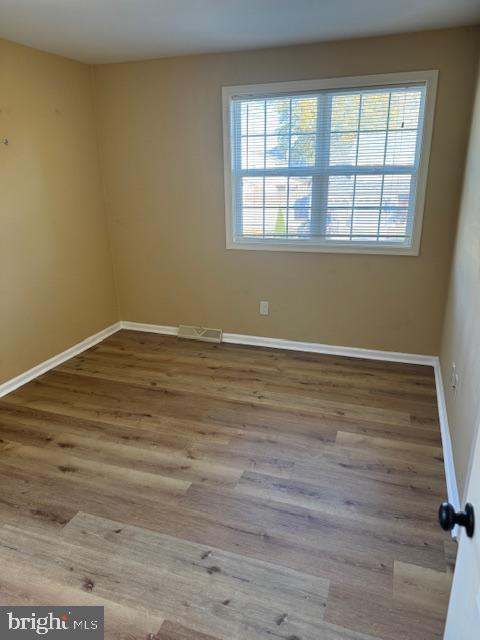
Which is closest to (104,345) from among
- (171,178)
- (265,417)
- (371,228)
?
(171,178)

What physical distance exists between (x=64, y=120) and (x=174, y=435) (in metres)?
2.73

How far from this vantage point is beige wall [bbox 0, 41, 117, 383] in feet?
10.0

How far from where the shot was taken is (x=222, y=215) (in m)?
3.75

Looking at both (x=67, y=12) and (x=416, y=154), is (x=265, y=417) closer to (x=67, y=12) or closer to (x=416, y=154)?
(x=416, y=154)

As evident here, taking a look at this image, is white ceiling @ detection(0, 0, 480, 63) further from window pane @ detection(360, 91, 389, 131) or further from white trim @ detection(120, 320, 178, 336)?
white trim @ detection(120, 320, 178, 336)

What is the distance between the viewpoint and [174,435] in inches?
103

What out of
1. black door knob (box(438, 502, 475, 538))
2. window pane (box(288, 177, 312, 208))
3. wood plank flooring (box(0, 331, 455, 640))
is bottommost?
wood plank flooring (box(0, 331, 455, 640))

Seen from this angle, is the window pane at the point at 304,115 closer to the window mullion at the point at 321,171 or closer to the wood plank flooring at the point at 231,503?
the window mullion at the point at 321,171

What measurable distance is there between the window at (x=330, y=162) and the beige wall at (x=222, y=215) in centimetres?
10

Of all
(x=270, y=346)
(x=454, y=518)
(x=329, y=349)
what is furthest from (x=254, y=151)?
(x=454, y=518)

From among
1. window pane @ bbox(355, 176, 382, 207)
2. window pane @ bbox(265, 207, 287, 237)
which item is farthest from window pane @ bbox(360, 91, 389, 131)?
window pane @ bbox(265, 207, 287, 237)

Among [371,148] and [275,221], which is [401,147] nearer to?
[371,148]

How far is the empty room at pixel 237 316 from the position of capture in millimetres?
1690

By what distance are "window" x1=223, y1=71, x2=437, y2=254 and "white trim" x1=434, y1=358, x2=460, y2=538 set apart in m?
1.09
